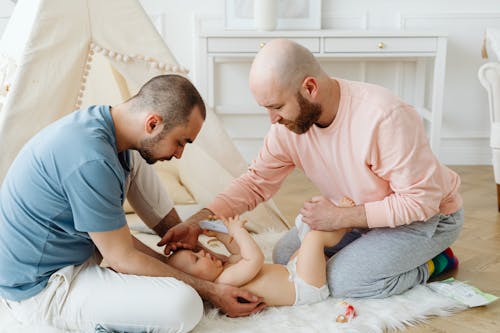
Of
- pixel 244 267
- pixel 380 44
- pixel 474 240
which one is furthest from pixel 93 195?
pixel 380 44

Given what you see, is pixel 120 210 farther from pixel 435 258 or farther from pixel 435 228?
pixel 435 258

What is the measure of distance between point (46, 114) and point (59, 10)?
0.39 metres

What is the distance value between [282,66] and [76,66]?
97cm

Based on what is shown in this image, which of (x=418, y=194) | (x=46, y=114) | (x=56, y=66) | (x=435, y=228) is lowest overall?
(x=435, y=228)

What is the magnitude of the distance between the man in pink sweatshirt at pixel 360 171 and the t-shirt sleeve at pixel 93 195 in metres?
0.36

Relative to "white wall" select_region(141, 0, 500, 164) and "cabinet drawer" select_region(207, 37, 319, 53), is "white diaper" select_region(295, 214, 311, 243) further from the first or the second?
"white wall" select_region(141, 0, 500, 164)

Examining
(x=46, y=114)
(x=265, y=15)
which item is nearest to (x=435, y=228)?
(x=46, y=114)

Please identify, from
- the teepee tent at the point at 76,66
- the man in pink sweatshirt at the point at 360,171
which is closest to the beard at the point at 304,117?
the man in pink sweatshirt at the point at 360,171

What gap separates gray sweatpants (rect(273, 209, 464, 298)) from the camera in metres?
1.82

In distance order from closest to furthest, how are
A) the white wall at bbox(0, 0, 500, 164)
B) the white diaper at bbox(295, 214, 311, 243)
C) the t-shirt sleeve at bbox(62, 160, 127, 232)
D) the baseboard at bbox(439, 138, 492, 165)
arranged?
the t-shirt sleeve at bbox(62, 160, 127, 232), the white diaper at bbox(295, 214, 311, 243), the white wall at bbox(0, 0, 500, 164), the baseboard at bbox(439, 138, 492, 165)

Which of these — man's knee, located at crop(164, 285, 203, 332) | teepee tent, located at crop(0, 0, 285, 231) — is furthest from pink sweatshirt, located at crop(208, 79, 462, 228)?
teepee tent, located at crop(0, 0, 285, 231)

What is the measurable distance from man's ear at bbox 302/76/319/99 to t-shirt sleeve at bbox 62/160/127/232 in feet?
1.87

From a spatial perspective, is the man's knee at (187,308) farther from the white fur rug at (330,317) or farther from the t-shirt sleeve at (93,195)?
the t-shirt sleeve at (93,195)

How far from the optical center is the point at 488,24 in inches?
155
